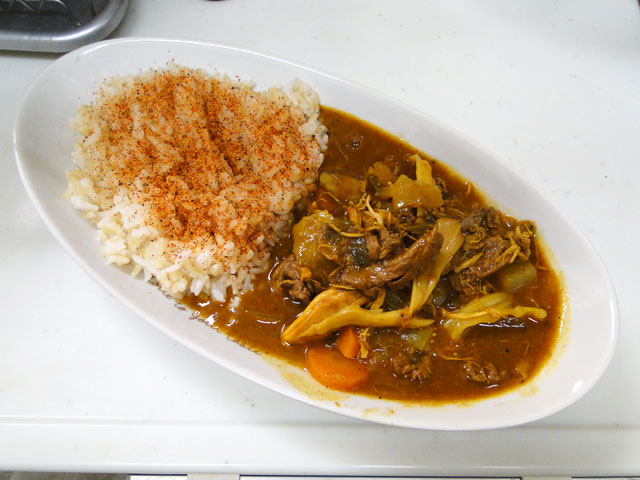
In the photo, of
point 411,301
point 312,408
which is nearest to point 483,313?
point 411,301

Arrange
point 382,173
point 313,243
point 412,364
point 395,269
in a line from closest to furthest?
point 395,269 → point 412,364 → point 313,243 → point 382,173

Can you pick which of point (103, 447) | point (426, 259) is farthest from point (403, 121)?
point (103, 447)

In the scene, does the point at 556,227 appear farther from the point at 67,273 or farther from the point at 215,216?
the point at 67,273

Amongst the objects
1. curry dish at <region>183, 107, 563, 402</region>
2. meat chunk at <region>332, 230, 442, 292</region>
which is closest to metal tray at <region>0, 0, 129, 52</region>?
curry dish at <region>183, 107, 563, 402</region>

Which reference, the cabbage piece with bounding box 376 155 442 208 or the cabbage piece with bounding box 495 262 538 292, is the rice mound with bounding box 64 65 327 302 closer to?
the cabbage piece with bounding box 376 155 442 208

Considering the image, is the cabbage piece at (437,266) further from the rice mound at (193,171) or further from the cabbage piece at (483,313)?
the rice mound at (193,171)

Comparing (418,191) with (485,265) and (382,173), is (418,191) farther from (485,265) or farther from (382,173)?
(485,265)

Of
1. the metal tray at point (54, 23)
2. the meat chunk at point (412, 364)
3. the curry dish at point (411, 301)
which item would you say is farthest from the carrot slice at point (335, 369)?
the metal tray at point (54, 23)
